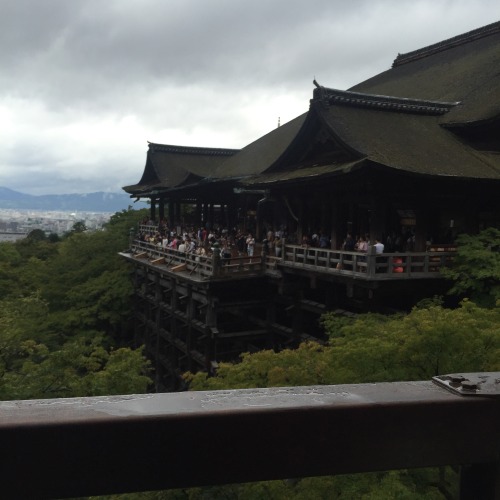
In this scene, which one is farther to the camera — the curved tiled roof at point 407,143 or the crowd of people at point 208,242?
the crowd of people at point 208,242

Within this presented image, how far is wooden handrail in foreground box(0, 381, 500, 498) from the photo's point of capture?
1267mm

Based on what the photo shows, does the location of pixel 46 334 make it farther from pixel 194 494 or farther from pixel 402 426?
pixel 402 426

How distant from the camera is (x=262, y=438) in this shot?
1.37 meters

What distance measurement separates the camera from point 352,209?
17578 mm

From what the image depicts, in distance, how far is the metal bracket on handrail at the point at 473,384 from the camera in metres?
1.44

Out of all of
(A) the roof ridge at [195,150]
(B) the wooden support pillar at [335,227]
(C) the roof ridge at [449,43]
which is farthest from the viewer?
(A) the roof ridge at [195,150]

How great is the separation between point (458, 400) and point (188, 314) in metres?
19.3

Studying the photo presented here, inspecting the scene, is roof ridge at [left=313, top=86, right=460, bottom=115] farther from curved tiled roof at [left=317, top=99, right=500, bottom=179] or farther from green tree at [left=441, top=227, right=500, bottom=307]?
green tree at [left=441, top=227, right=500, bottom=307]

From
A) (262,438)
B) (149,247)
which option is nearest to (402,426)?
(262,438)

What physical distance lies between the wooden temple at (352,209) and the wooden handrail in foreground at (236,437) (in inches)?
444

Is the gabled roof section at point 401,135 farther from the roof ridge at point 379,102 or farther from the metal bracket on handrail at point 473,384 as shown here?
the metal bracket on handrail at point 473,384

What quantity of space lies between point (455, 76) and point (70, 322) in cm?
2036

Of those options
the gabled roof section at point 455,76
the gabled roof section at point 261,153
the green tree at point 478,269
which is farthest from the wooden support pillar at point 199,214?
the green tree at point 478,269

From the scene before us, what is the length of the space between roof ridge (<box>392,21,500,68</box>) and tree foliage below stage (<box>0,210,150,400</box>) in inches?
787
